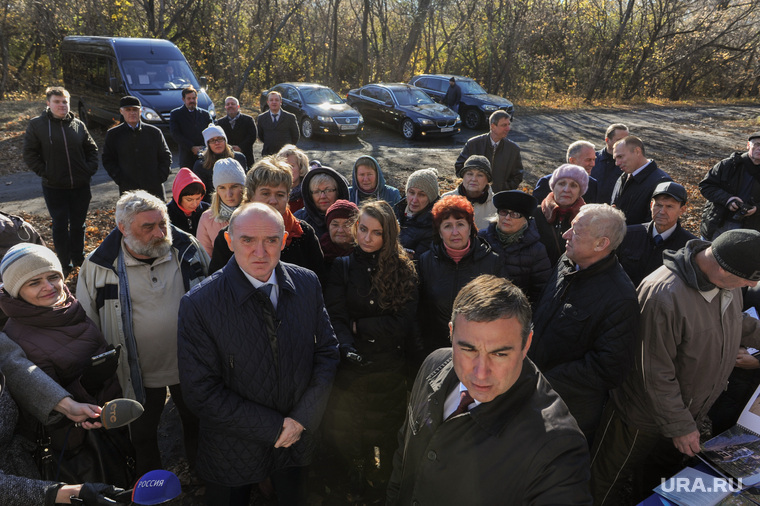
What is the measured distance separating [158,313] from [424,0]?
75.7 feet

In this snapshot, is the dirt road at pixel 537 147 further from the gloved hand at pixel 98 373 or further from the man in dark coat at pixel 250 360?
the man in dark coat at pixel 250 360

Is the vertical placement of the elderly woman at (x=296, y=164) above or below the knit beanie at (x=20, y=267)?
above

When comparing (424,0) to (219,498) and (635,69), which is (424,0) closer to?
(635,69)

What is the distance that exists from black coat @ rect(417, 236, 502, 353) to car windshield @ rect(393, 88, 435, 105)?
41.0ft

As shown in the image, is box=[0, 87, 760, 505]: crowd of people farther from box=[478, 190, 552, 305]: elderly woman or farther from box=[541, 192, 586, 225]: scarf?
box=[541, 192, 586, 225]: scarf

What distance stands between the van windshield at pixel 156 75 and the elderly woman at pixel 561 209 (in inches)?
418

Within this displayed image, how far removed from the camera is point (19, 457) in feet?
6.84

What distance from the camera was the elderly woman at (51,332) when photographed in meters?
2.30

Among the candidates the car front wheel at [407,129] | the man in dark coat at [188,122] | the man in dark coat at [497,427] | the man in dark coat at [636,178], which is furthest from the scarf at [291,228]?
the car front wheel at [407,129]

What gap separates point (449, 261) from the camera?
10.5ft

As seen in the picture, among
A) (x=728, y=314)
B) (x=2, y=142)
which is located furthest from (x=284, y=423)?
(x=2, y=142)

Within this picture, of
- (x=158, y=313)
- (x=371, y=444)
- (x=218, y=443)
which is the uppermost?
(x=158, y=313)

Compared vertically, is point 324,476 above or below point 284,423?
below

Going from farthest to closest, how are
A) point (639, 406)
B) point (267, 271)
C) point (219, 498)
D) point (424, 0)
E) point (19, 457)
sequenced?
point (424, 0) → point (639, 406) → point (219, 498) → point (267, 271) → point (19, 457)
